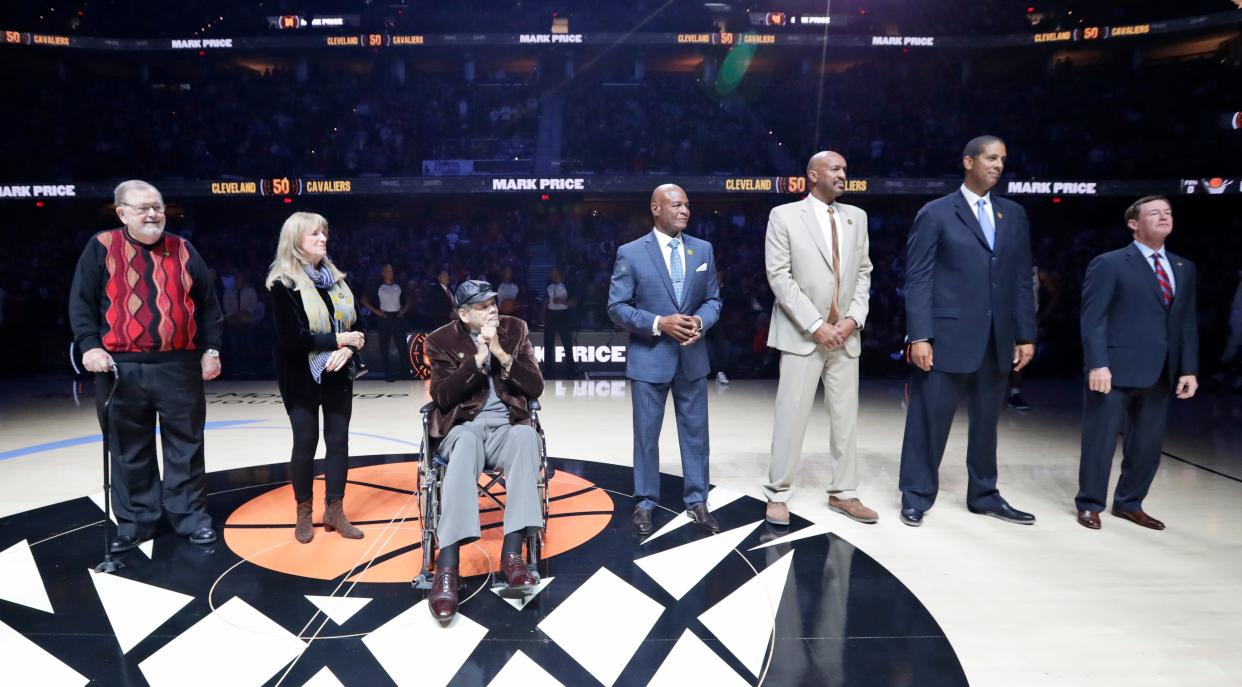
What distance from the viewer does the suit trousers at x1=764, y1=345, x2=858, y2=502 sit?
3.32 metres

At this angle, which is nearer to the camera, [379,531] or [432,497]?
[432,497]

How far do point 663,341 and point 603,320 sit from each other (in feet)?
19.6

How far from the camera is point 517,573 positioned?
99.8 inches

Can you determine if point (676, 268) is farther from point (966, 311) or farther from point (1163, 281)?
point (1163, 281)

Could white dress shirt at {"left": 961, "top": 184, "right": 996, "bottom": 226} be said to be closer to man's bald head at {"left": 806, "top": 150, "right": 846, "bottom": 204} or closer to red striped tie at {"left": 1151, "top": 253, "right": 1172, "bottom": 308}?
man's bald head at {"left": 806, "top": 150, "right": 846, "bottom": 204}

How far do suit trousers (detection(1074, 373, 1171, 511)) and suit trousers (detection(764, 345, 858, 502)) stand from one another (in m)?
1.09

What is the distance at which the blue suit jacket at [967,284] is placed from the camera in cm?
324

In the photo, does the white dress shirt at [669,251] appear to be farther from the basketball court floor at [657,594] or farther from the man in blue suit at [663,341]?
the basketball court floor at [657,594]

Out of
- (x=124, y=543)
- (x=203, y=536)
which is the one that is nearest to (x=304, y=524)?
(x=203, y=536)

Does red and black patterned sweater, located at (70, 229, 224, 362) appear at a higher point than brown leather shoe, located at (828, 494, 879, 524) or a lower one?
higher

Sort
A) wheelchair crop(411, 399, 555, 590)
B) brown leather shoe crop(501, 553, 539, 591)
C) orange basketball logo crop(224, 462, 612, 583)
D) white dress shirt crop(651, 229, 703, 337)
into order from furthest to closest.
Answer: white dress shirt crop(651, 229, 703, 337)
orange basketball logo crop(224, 462, 612, 583)
wheelchair crop(411, 399, 555, 590)
brown leather shoe crop(501, 553, 539, 591)

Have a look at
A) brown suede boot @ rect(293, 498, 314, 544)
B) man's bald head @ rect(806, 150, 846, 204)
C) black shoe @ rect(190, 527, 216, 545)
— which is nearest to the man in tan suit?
man's bald head @ rect(806, 150, 846, 204)

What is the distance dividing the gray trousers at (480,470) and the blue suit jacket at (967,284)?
192 centimetres

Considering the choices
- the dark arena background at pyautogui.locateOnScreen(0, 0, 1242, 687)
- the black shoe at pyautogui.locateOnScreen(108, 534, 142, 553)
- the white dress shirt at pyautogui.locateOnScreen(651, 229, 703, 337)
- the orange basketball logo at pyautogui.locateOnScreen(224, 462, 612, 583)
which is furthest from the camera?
the white dress shirt at pyautogui.locateOnScreen(651, 229, 703, 337)
